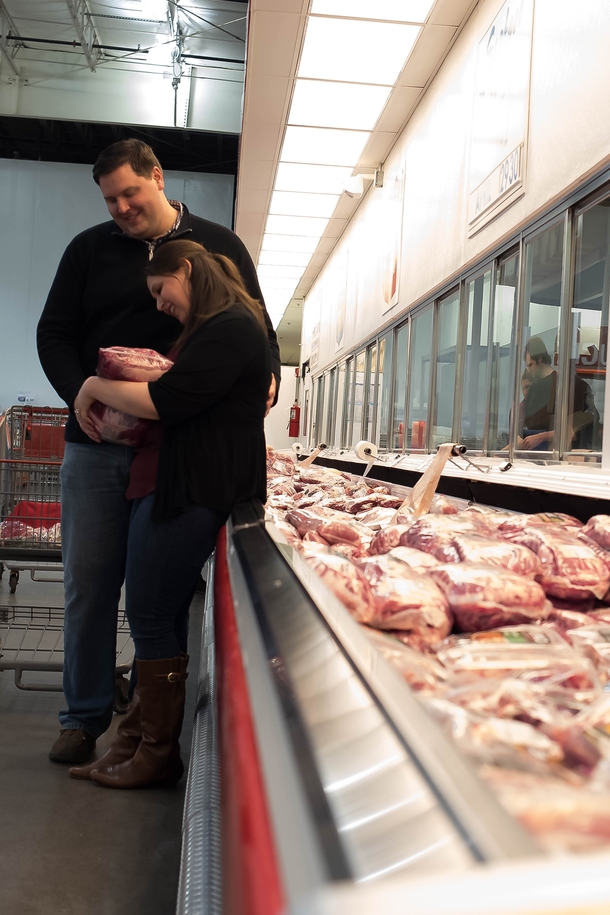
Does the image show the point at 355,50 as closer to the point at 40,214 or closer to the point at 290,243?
the point at 290,243

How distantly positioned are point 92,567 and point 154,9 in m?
12.6

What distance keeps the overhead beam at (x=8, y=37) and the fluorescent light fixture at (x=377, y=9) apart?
30.6 feet

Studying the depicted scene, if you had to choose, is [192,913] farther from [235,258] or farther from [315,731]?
[235,258]

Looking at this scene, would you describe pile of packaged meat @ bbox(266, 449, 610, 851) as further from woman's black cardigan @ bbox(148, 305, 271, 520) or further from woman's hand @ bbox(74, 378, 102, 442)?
woman's hand @ bbox(74, 378, 102, 442)

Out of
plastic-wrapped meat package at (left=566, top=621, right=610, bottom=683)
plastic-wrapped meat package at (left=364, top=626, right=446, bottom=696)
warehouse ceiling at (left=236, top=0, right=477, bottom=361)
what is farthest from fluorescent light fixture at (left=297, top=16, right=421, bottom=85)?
plastic-wrapped meat package at (left=364, top=626, right=446, bottom=696)

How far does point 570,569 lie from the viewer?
4.46 feet

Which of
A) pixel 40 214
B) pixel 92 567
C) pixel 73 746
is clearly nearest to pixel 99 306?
pixel 92 567

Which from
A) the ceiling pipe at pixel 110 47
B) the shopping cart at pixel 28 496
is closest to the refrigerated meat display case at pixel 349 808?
the shopping cart at pixel 28 496

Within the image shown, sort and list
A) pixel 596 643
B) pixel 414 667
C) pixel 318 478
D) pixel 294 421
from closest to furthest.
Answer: pixel 414 667 < pixel 596 643 < pixel 318 478 < pixel 294 421

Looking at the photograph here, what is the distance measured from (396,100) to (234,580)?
6.27m

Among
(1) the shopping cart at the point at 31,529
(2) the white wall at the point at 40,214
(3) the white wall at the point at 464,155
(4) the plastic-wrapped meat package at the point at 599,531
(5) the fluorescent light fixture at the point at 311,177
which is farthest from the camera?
(2) the white wall at the point at 40,214

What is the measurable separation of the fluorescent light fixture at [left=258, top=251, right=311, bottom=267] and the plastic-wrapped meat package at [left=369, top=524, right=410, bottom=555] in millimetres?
10734

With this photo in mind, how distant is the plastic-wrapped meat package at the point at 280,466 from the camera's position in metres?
5.11

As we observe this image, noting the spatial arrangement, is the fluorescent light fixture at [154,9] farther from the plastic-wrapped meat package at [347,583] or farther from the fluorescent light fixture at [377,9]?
the plastic-wrapped meat package at [347,583]
